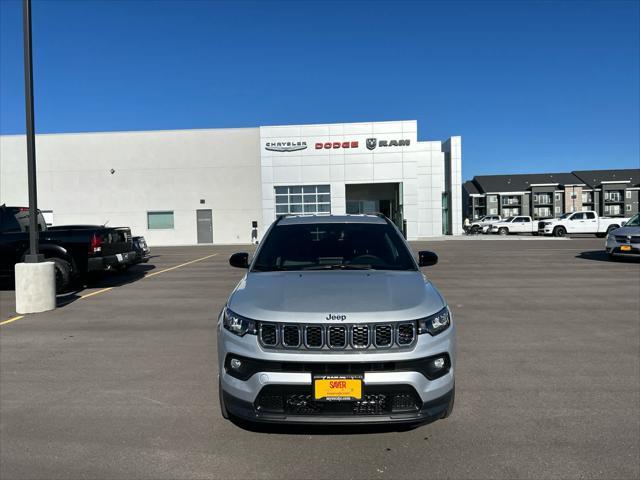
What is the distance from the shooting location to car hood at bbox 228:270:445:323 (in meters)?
3.20

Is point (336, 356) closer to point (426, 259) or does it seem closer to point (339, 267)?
point (339, 267)

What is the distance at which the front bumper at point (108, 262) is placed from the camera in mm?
11082

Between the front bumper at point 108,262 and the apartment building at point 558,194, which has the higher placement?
the apartment building at point 558,194

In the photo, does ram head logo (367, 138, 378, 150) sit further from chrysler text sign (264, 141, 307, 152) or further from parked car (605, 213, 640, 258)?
parked car (605, 213, 640, 258)

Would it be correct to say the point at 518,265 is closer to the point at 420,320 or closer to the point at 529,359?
the point at 529,359

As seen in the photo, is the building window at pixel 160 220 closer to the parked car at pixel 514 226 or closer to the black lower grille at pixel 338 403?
the parked car at pixel 514 226

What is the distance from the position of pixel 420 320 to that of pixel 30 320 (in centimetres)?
741

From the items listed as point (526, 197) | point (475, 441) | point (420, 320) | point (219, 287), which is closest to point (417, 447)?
point (475, 441)

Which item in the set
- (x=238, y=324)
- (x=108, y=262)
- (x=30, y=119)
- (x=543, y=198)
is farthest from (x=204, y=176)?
(x=543, y=198)

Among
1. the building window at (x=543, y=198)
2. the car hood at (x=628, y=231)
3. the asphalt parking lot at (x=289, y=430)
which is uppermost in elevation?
the building window at (x=543, y=198)

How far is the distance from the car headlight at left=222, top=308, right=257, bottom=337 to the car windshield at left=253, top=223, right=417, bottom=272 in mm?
988

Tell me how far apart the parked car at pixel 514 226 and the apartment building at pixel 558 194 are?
37015 millimetres

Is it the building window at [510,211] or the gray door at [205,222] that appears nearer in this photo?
the gray door at [205,222]

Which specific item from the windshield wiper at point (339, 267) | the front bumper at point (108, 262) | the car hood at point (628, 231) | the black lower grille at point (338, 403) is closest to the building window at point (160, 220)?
the front bumper at point (108, 262)
